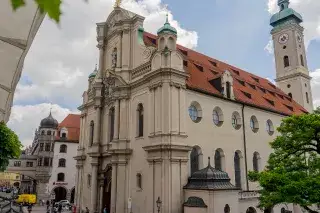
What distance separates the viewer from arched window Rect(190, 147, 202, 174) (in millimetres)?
25328

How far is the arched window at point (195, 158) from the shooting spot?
25328 millimetres

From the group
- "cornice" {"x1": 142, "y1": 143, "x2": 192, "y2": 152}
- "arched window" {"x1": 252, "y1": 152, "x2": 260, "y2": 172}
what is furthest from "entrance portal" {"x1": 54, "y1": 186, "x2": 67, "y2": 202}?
"arched window" {"x1": 252, "y1": 152, "x2": 260, "y2": 172}

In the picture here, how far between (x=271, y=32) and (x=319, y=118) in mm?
34840

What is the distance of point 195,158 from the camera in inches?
1008

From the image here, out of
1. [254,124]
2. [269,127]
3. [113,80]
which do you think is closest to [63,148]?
→ [113,80]

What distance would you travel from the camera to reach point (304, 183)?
48.0ft

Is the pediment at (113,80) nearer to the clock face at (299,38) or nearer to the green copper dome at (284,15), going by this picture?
the green copper dome at (284,15)

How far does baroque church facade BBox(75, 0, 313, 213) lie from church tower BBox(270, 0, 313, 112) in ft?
24.8

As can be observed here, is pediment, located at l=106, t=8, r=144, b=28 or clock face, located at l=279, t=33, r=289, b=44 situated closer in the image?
pediment, located at l=106, t=8, r=144, b=28

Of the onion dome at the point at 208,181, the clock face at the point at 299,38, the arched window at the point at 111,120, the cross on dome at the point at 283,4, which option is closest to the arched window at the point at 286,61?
the clock face at the point at 299,38

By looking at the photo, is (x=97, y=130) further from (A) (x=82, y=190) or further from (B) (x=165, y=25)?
(B) (x=165, y=25)

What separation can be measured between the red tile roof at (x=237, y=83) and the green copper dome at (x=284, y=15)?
10.7 meters

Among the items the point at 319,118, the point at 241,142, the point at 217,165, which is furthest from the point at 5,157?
the point at 241,142

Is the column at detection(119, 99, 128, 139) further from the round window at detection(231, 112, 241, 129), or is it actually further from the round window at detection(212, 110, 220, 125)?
the round window at detection(231, 112, 241, 129)
